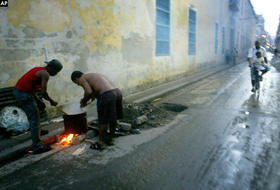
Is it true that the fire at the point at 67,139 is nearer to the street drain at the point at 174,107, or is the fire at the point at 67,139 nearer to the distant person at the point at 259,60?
the street drain at the point at 174,107

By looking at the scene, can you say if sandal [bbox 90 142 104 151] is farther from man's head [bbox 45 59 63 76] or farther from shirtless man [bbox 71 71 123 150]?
man's head [bbox 45 59 63 76]

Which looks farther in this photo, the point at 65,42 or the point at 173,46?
the point at 173,46

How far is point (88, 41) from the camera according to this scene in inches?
252

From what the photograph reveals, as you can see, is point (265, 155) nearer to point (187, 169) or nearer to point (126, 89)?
point (187, 169)

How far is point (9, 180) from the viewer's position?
299 centimetres

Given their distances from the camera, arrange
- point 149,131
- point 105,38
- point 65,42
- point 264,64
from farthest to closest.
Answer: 1. point 264,64
2. point 105,38
3. point 65,42
4. point 149,131

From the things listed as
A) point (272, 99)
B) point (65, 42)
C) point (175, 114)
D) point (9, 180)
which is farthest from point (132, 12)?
point (9, 180)

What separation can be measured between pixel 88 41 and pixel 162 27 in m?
5.11

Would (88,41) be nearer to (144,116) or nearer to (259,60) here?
(144,116)

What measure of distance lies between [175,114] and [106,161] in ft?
9.85

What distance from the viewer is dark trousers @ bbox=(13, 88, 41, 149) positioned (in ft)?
12.0

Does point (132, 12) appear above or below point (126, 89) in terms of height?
above

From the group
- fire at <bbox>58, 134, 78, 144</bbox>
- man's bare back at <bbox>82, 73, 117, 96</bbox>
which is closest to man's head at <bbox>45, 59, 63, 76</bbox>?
man's bare back at <bbox>82, 73, 117, 96</bbox>

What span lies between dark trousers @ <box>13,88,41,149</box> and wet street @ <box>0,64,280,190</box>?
457mm
